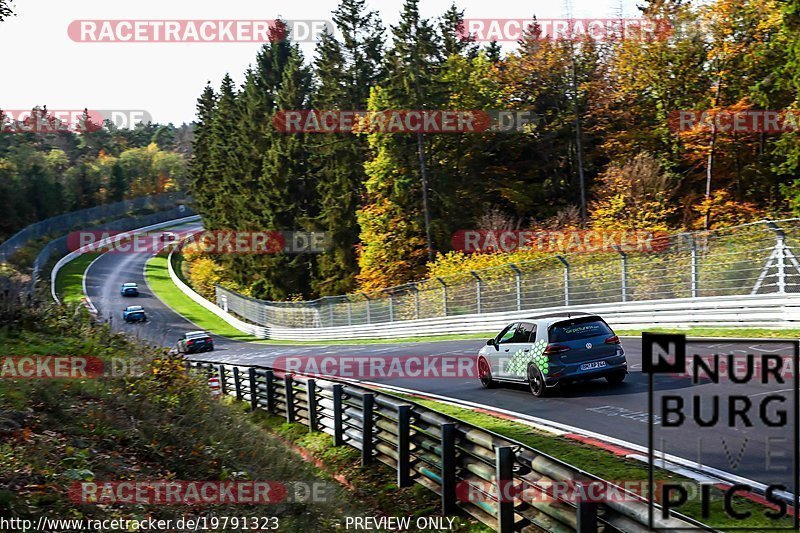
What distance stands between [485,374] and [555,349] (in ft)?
10.0

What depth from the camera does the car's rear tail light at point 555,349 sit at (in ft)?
49.0

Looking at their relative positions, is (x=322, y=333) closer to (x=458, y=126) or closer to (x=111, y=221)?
(x=458, y=126)

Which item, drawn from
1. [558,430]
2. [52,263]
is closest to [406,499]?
[558,430]

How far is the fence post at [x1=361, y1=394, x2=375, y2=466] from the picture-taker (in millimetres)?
12984

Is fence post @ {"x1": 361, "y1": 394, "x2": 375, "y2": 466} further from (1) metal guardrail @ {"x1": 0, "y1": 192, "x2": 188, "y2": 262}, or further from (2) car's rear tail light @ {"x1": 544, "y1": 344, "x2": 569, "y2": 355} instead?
(1) metal guardrail @ {"x1": 0, "y1": 192, "x2": 188, "y2": 262}

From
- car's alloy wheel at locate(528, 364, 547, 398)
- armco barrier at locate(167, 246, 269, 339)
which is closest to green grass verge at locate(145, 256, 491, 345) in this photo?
armco barrier at locate(167, 246, 269, 339)

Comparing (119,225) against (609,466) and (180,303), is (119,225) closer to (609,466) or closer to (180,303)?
(180,303)

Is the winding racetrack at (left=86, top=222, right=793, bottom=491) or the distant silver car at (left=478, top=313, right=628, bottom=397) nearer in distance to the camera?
the winding racetrack at (left=86, top=222, right=793, bottom=491)

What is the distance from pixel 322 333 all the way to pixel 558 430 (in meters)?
37.1

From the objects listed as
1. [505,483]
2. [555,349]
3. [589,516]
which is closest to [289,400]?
[555,349]

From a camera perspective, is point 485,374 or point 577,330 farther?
point 485,374

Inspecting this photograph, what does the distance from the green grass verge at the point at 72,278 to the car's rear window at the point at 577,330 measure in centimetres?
6261

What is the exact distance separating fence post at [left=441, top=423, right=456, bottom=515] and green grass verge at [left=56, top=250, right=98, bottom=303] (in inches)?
2592

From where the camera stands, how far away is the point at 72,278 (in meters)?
82.0
